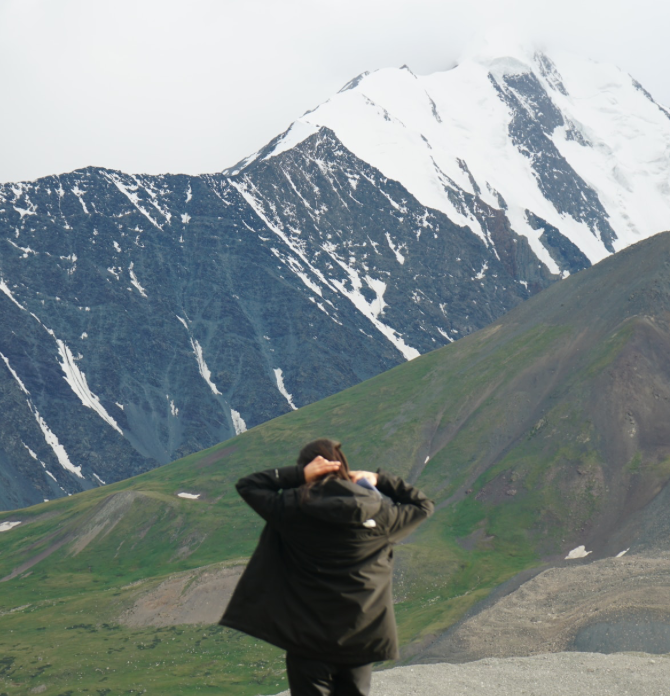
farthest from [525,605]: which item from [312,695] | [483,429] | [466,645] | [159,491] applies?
[159,491]

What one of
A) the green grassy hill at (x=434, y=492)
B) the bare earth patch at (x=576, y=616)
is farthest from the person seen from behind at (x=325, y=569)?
the green grassy hill at (x=434, y=492)

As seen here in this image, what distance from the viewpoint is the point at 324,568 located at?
909cm

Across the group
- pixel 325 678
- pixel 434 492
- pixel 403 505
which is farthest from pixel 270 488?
pixel 434 492

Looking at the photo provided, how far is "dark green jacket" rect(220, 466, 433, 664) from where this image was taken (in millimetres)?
8883

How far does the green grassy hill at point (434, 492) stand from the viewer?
68062 mm

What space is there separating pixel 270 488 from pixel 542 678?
17.8 metres

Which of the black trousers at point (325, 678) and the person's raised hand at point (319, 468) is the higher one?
the person's raised hand at point (319, 468)

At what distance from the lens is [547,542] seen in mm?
89812

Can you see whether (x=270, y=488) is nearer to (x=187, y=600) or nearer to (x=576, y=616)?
(x=576, y=616)

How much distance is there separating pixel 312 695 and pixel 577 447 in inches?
3738

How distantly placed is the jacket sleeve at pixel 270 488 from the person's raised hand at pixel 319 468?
0.12m

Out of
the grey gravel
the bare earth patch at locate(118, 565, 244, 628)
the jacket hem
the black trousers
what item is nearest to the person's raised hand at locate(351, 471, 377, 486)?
the jacket hem

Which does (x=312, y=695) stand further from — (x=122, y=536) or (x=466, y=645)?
(x=122, y=536)

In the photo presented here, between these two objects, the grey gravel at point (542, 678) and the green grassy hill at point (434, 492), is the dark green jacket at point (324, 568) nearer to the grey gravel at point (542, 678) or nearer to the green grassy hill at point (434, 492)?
the grey gravel at point (542, 678)
